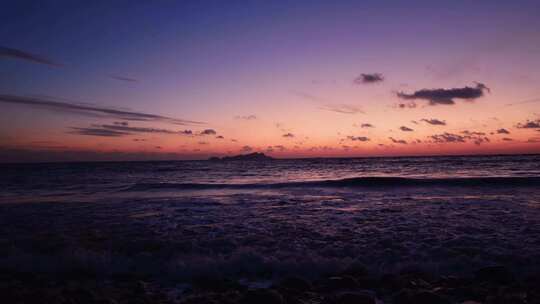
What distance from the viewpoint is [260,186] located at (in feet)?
91.9

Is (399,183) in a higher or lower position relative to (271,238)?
higher

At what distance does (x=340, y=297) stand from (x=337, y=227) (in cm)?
569

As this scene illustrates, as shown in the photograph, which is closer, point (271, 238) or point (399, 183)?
point (271, 238)

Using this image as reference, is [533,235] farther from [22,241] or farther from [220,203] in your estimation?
[22,241]

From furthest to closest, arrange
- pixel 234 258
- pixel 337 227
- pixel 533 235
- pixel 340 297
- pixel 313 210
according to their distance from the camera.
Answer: pixel 313 210 → pixel 337 227 → pixel 533 235 → pixel 234 258 → pixel 340 297

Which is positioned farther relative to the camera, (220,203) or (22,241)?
(220,203)

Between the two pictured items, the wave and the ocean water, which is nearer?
the ocean water

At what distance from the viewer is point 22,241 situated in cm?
935

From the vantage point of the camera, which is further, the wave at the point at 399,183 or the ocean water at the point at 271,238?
the wave at the point at 399,183

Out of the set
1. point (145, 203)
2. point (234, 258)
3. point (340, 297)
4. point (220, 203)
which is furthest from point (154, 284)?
point (145, 203)

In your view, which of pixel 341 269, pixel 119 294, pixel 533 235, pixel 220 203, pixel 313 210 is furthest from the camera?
pixel 220 203

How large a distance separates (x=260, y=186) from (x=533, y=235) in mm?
20651

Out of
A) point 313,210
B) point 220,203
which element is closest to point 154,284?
point 313,210

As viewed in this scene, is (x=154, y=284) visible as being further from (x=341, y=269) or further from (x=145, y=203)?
(x=145, y=203)
